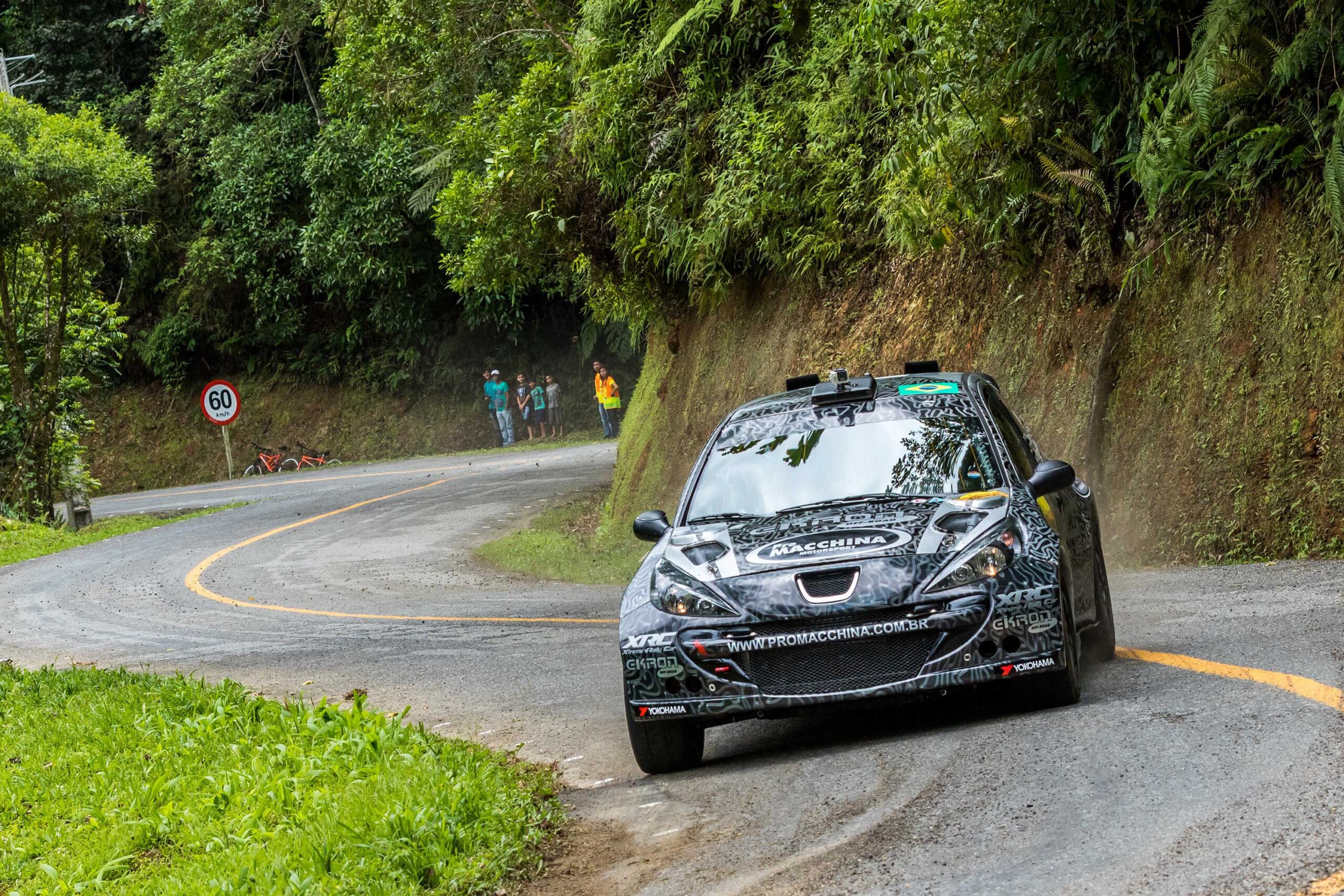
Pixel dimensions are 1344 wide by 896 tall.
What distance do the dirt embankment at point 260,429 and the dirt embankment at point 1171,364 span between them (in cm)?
3356

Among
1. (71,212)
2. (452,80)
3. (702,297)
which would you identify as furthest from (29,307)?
(702,297)

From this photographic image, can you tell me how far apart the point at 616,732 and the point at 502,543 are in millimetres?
12649

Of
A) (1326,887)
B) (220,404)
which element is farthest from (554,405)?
(1326,887)

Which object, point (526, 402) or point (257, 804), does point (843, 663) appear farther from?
point (526, 402)

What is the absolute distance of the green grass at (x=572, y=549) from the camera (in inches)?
663

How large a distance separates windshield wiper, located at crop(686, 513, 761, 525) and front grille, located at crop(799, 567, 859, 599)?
868 millimetres

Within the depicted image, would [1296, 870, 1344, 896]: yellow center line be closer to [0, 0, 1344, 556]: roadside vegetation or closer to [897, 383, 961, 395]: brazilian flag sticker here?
[897, 383, 961, 395]: brazilian flag sticker

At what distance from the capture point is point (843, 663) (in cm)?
631

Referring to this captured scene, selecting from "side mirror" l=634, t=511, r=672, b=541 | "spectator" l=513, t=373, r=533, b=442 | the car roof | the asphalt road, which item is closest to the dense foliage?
the asphalt road

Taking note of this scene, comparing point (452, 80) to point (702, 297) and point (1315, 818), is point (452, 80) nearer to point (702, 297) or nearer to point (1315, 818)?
point (702, 297)

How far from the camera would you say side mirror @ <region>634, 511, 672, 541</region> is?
727 cm

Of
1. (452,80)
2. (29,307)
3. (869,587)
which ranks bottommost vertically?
(869,587)

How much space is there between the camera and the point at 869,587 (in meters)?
6.29

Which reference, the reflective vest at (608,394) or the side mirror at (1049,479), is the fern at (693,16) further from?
the reflective vest at (608,394)
